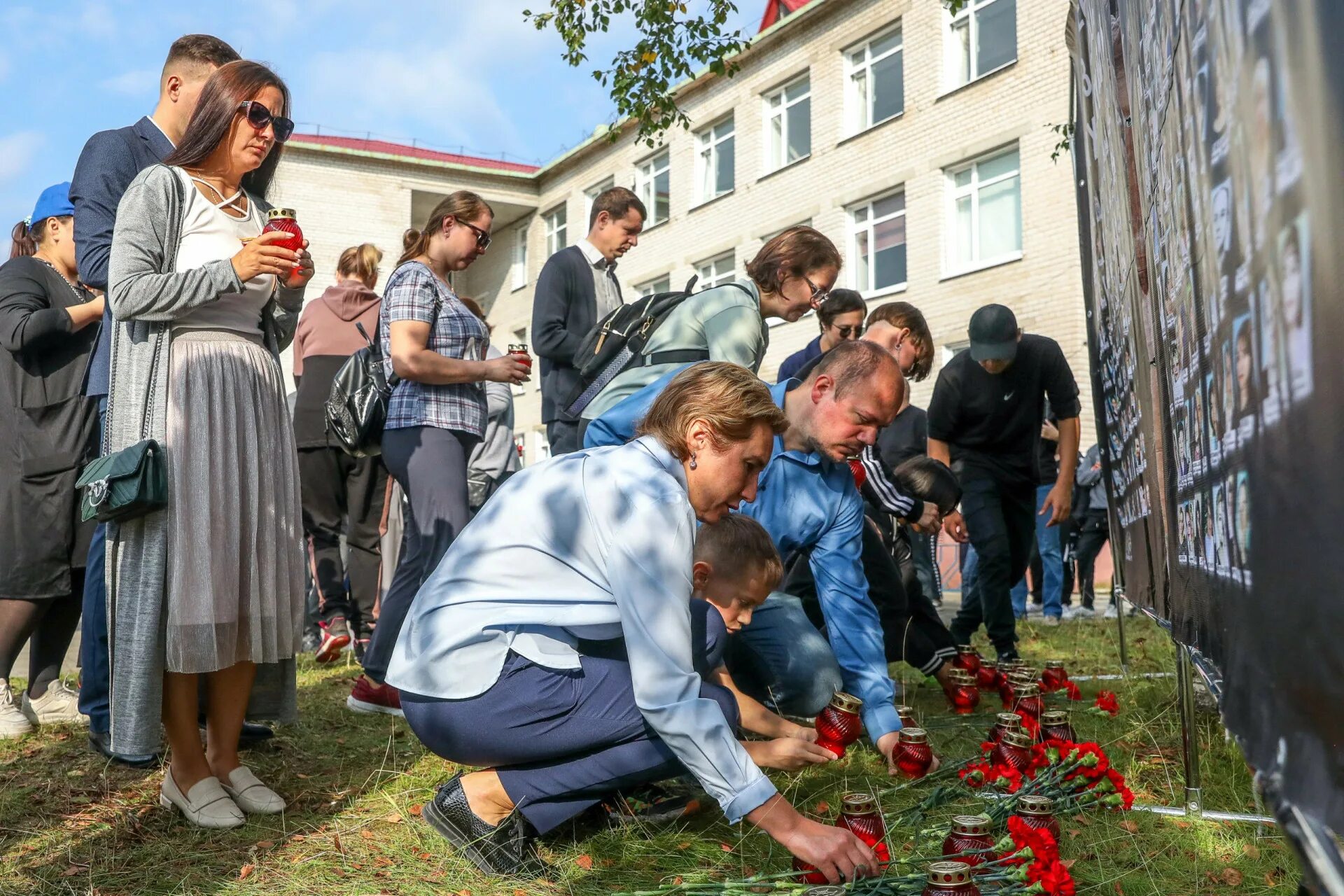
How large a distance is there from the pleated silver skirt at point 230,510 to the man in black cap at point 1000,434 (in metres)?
3.25

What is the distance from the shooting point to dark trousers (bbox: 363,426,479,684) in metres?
4.06

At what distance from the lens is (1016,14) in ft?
56.9

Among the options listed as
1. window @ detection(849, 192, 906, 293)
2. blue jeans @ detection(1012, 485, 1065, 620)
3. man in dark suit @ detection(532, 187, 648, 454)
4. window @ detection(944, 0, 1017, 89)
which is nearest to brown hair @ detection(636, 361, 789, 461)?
man in dark suit @ detection(532, 187, 648, 454)

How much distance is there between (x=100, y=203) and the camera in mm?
3080

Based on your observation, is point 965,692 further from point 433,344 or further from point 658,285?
point 658,285

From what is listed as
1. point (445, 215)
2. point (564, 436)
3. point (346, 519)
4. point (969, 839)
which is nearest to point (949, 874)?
point (969, 839)

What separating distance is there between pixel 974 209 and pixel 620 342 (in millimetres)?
15181

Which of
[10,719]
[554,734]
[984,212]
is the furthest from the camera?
[984,212]

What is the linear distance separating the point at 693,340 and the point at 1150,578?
170cm

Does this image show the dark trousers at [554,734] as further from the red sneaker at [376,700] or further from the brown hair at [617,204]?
the brown hair at [617,204]

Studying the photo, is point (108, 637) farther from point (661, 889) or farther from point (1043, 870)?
point (1043, 870)

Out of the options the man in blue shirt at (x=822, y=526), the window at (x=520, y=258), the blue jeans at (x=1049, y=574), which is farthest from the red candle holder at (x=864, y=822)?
the window at (x=520, y=258)

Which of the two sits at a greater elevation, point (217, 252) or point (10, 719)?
point (217, 252)

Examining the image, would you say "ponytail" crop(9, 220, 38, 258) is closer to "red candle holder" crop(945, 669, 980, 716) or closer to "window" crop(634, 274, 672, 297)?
"red candle holder" crop(945, 669, 980, 716)
